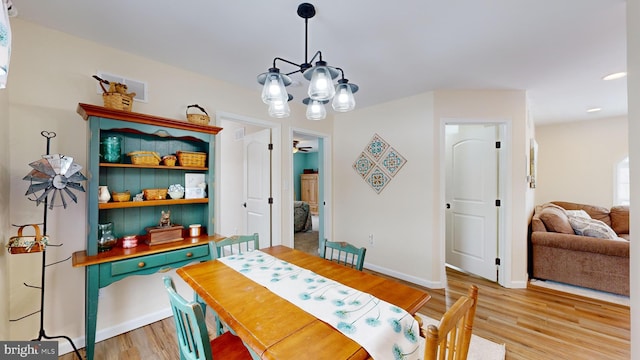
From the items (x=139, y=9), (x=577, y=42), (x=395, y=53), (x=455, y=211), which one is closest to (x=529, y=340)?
(x=455, y=211)

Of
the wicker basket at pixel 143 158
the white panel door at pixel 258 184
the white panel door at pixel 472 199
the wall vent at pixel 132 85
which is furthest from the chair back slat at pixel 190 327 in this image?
the white panel door at pixel 472 199

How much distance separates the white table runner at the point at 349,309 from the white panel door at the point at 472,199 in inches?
106

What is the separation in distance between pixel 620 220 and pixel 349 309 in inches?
207

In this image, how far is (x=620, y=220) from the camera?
3852 millimetres

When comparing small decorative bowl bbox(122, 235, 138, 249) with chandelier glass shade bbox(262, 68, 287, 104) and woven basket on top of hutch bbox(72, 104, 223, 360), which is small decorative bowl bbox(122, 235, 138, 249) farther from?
chandelier glass shade bbox(262, 68, 287, 104)

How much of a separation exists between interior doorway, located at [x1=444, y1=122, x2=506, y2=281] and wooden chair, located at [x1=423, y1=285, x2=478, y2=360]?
2.62m

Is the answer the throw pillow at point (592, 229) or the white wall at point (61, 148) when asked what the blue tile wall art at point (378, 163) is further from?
the white wall at point (61, 148)

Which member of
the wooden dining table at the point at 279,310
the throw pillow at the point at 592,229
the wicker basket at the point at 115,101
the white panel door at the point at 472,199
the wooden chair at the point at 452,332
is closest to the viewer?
the wooden chair at the point at 452,332

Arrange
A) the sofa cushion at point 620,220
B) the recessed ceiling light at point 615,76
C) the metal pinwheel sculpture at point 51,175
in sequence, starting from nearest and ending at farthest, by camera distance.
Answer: the metal pinwheel sculpture at point 51,175 → the recessed ceiling light at point 615,76 → the sofa cushion at point 620,220

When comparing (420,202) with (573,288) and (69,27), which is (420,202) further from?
(69,27)

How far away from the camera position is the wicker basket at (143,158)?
2010 millimetres

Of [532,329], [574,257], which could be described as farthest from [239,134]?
[574,257]

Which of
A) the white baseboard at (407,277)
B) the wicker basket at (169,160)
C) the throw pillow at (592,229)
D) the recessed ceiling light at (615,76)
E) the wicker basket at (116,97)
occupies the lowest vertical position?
the white baseboard at (407,277)

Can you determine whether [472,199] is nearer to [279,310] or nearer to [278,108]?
[278,108]
